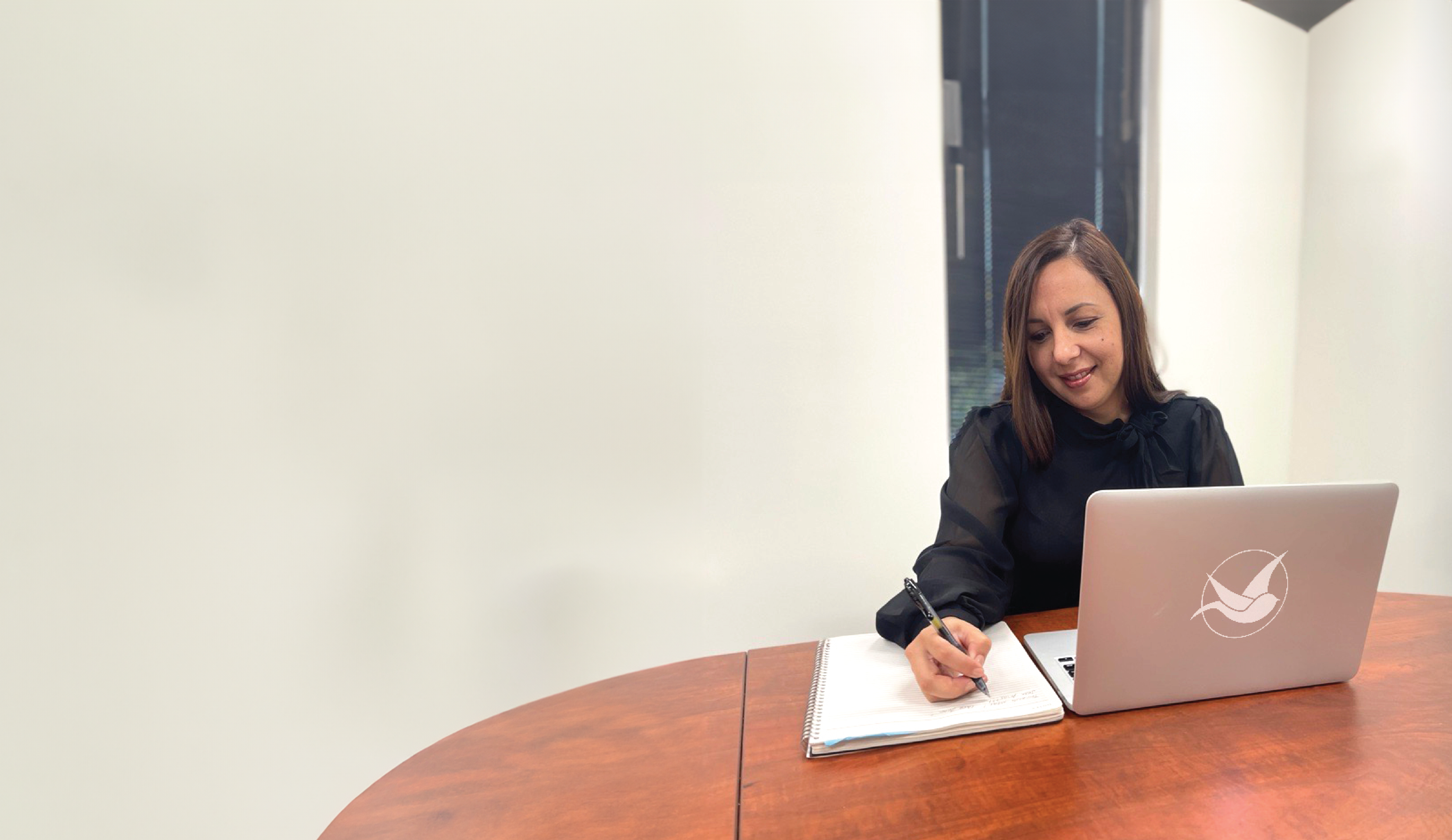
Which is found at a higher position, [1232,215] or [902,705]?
[1232,215]

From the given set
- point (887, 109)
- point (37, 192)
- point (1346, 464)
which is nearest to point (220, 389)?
point (37, 192)

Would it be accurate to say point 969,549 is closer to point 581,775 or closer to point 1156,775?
point 1156,775

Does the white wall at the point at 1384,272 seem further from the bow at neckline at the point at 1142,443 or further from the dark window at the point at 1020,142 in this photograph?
the bow at neckline at the point at 1142,443

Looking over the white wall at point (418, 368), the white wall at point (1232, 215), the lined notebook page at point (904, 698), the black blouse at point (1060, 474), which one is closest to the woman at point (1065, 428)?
the black blouse at point (1060, 474)

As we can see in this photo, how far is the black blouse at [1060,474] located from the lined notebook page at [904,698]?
404 mm

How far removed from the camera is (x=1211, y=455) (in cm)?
143

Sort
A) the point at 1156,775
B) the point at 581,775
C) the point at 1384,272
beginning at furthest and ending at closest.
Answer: the point at 1384,272
the point at 581,775
the point at 1156,775

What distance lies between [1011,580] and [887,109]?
155cm

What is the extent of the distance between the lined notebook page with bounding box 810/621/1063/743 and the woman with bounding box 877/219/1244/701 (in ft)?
1.33

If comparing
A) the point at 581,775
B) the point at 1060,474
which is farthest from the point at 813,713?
the point at 1060,474

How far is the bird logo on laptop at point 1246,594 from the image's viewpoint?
29.6 inches

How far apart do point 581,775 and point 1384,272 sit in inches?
120

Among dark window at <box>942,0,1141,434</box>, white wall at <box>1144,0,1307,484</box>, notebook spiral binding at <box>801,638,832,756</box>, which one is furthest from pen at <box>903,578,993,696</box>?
white wall at <box>1144,0,1307,484</box>

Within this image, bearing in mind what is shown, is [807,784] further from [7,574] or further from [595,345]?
[7,574]
